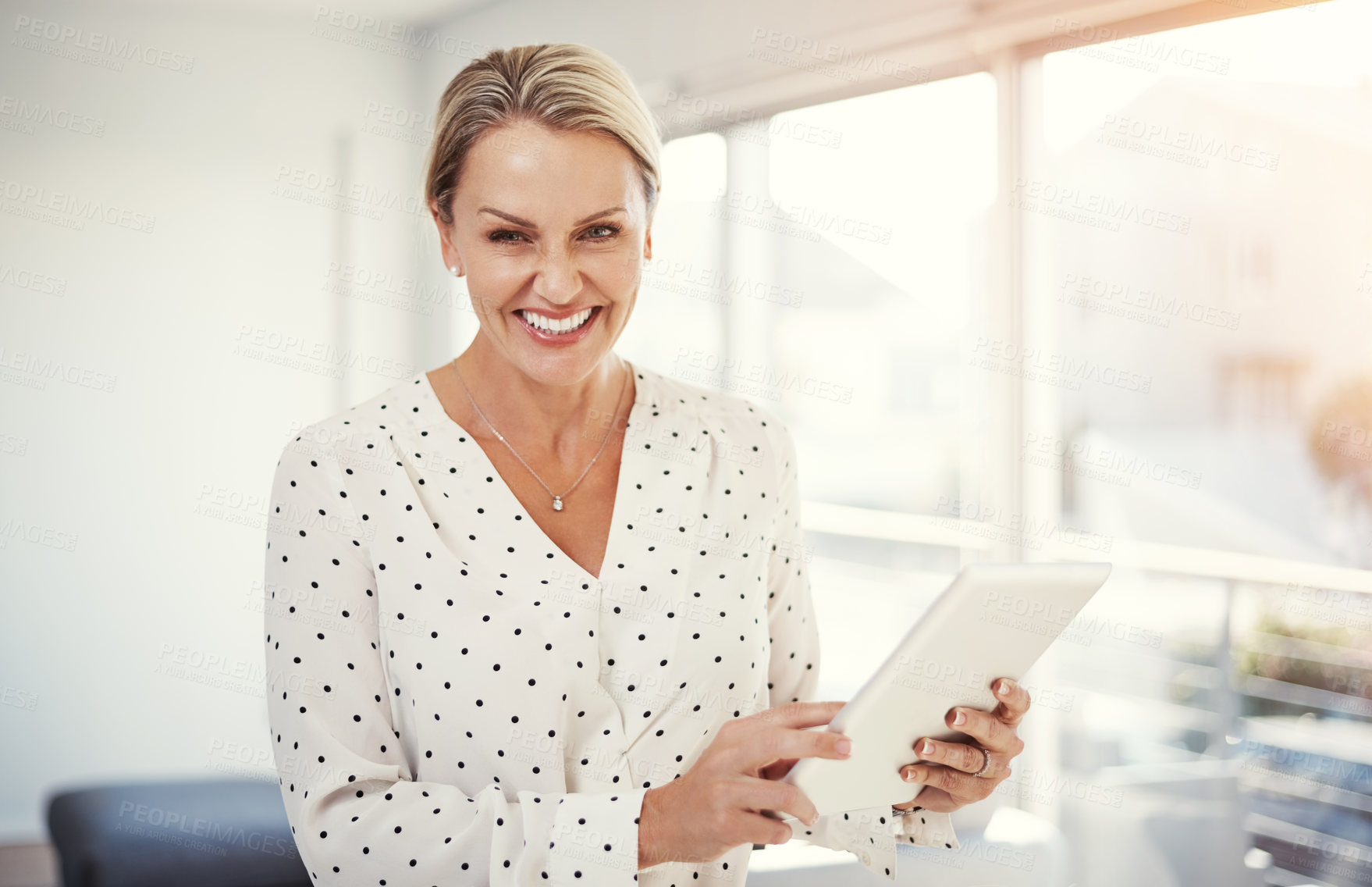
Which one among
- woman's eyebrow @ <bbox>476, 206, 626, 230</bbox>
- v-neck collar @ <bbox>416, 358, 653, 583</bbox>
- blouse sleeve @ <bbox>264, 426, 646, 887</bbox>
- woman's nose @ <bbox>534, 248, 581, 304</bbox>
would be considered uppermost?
woman's eyebrow @ <bbox>476, 206, 626, 230</bbox>

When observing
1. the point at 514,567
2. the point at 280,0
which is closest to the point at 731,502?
the point at 514,567

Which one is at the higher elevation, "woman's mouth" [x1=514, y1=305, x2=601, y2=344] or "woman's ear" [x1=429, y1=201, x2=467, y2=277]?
"woman's ear" [x1=429, y1=201, x2=467, y2=277]

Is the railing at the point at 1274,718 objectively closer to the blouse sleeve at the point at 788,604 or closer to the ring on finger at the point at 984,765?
the blouse sleeve at the point at 788,604

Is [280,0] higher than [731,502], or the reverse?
[280,0]

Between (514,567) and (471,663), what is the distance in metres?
0.12

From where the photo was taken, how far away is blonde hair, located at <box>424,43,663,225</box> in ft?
3.87

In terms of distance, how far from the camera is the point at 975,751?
3.50 feet

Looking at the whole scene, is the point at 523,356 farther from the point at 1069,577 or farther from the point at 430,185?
the point at 1069,577

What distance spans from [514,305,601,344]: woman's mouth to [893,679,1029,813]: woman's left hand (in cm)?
57

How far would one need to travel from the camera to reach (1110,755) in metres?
2.61

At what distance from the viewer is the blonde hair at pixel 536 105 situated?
1.18 m

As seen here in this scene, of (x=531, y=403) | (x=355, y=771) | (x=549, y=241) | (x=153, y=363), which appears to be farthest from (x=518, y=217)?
(x=153, y=363)

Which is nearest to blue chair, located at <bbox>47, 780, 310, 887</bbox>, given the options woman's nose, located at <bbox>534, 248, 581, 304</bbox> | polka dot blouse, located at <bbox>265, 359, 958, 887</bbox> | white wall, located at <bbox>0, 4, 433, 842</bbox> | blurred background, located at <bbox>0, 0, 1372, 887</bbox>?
blurred background, located at <bbox>0, 0, 1372, 887</bbox>

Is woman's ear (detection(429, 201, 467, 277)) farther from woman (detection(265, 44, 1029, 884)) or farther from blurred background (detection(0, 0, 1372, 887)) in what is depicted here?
blurred background (detection(0, 0, 1372, 887))
